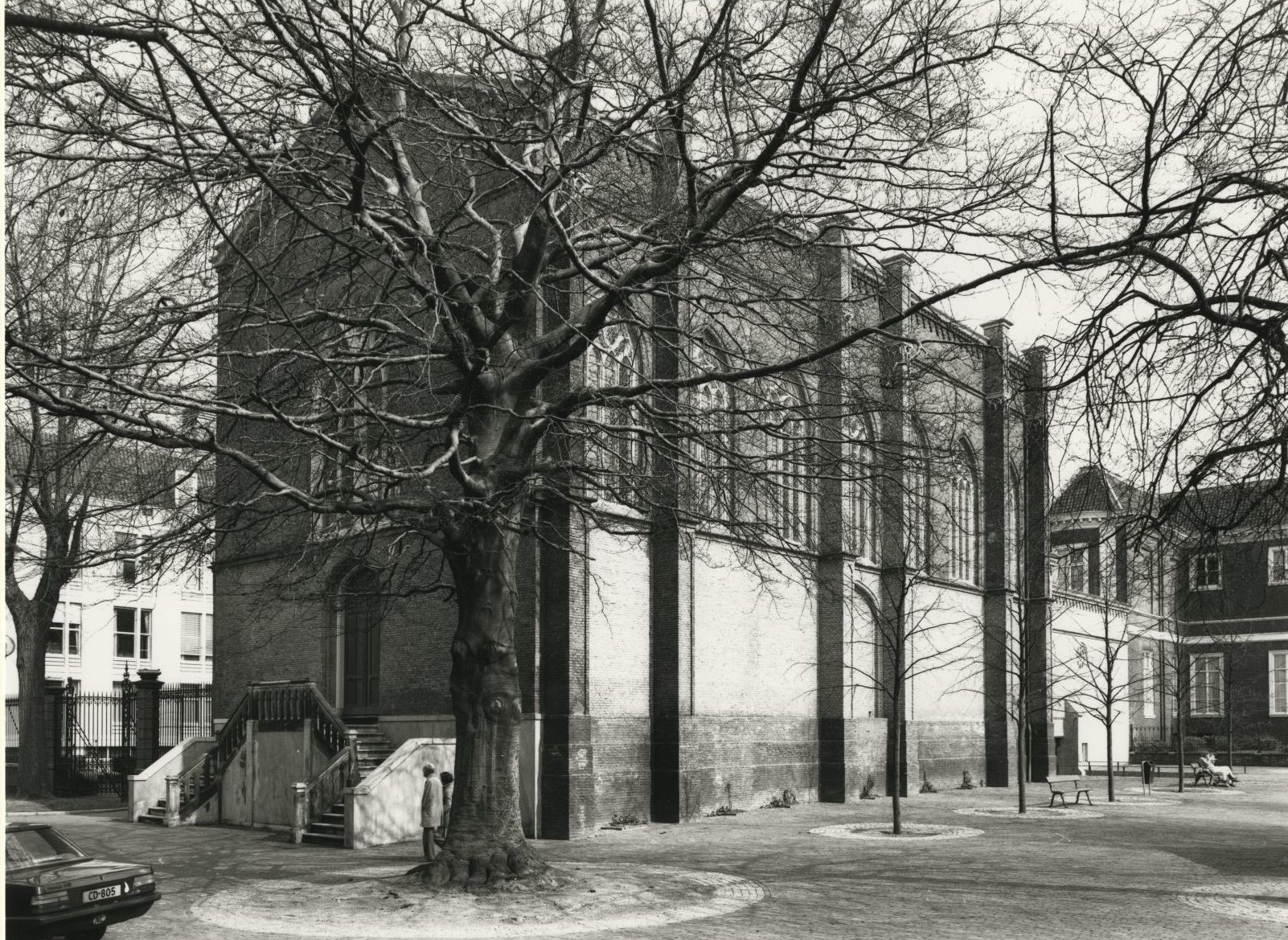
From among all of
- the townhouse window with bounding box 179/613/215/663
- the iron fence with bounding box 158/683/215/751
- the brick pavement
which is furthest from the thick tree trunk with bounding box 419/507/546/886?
the townhouse window with bounding box 179/613/215/663

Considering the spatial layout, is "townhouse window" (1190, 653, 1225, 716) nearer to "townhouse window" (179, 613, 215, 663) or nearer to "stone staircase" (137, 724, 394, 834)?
"stone staircase" (137, 724, 394, 834)

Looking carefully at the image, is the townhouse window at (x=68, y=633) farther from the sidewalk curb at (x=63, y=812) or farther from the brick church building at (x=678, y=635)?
the brick church building at (x=678, y=635)

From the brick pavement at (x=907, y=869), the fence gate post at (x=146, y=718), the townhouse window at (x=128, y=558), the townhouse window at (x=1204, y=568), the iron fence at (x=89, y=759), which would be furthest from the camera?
the iron fence at (x=89, y=759)

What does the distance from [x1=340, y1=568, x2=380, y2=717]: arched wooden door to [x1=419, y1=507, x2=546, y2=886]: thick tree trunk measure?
9767 millimetres

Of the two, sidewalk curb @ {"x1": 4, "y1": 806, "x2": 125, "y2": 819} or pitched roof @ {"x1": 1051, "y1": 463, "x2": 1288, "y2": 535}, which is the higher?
pitched roof @ {"x1": 1051, "y1": 463, "x2": 1288, "y2": 535}

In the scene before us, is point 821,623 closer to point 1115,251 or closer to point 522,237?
point 522,237

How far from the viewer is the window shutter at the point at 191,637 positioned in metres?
55.2

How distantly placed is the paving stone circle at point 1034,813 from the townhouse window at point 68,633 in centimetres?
3739

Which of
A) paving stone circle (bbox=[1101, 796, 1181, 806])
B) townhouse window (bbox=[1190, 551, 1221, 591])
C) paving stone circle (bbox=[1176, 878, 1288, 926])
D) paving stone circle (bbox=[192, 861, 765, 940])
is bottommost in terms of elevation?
paving stone circle (bbox=[1101, 796, 1181, 806])

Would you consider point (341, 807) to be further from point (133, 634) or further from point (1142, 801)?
point (133, 634)

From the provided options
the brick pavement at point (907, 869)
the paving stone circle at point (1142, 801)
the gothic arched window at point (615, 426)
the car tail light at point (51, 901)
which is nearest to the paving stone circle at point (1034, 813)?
the brick pavement at point (907, 869)

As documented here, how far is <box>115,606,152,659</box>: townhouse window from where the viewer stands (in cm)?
5250

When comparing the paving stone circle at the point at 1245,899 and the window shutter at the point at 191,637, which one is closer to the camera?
the paving stone circle at the point at 1245,899

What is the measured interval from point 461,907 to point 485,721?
7.68 feet
